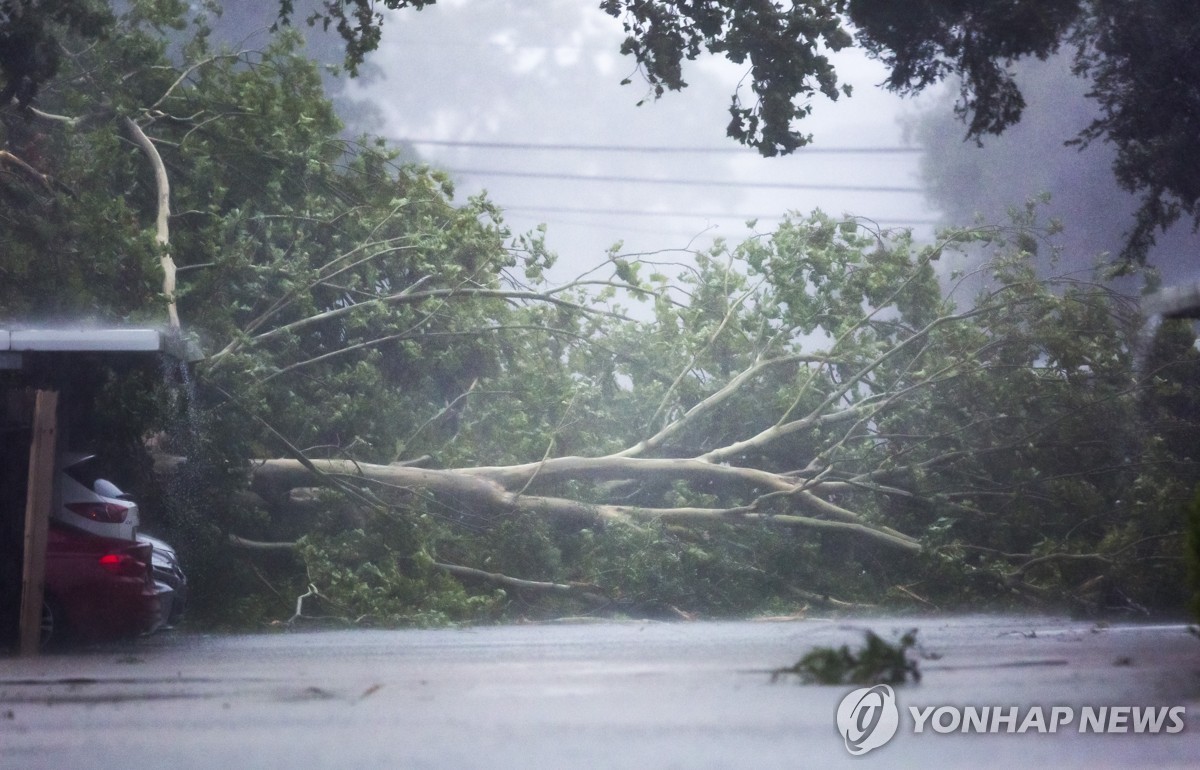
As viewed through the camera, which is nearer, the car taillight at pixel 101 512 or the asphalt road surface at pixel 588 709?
the asphalt road surface at pixel 588 709

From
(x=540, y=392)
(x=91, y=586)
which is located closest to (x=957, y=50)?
(x=540, y=392)

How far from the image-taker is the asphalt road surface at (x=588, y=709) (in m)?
3.22

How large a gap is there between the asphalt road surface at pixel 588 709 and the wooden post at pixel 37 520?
0.89 ft

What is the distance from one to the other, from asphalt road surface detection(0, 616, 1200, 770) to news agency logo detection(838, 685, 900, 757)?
0.02 meters

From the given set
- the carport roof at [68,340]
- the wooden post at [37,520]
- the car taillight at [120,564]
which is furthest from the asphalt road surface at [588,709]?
the carport roof at [68,340]

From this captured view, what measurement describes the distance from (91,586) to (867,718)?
5524 mm

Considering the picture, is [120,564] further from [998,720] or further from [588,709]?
[998,720]

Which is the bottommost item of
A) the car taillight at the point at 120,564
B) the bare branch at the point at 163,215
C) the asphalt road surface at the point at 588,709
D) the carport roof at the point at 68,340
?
the asphalt road surface at the point at 588,709

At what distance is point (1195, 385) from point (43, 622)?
10.7m

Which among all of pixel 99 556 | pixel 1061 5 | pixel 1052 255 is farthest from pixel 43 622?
pixel 1052 255

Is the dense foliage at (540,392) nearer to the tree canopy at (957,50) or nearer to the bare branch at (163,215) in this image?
the bare branch at (163,215)

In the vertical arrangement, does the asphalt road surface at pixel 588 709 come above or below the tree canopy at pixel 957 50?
below

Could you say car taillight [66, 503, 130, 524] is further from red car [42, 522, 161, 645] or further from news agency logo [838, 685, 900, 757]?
news agency logo [838, 685, 900, 757]

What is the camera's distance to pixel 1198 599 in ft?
11.2
